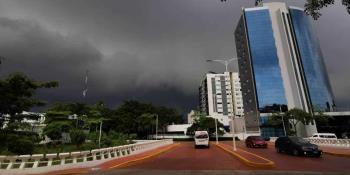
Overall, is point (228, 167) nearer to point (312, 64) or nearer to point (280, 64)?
point (280, 64)

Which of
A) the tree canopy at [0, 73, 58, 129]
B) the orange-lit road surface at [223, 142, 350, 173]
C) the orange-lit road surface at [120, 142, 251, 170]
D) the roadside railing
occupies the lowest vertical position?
the orange-lit road surface at [223, 142, 350, 173]

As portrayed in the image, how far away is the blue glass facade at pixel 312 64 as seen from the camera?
110m

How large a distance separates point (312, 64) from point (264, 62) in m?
22.0

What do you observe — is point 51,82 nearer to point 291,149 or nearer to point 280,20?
point 291,149

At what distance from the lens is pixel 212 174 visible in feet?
41.6

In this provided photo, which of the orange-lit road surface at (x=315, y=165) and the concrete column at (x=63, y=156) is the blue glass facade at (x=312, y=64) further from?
the concrete column at (x=63, y=156)

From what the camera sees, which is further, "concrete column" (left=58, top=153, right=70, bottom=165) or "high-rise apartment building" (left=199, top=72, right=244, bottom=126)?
"high-rise apartment building" (left=199, top=72, right=244, bottom=126)

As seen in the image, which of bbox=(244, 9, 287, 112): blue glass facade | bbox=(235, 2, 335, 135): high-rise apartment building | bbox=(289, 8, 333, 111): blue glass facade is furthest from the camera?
bbox=(289, 8, 333, 111): blue glass facade

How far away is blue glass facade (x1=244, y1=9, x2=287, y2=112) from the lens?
107 meters

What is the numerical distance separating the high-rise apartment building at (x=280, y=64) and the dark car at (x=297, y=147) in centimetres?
8293

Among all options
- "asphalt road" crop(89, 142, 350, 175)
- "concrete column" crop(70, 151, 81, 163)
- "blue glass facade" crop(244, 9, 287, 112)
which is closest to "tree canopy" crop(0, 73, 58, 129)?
"concrete column" crop(70, 151, 81, 163)

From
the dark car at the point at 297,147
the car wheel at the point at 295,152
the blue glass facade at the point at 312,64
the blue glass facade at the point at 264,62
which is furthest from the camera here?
the blue glass facade at the point at 312,64

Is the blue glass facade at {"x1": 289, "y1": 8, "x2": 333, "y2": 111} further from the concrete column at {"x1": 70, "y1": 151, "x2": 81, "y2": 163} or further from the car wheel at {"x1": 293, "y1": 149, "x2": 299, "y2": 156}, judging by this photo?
the concrete column at {"x1": 70, "y1": 151, "x2": 81, "y2": 163}

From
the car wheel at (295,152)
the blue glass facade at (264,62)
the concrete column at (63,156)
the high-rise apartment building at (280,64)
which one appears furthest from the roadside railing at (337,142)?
the blue glass facade at (264,62)
